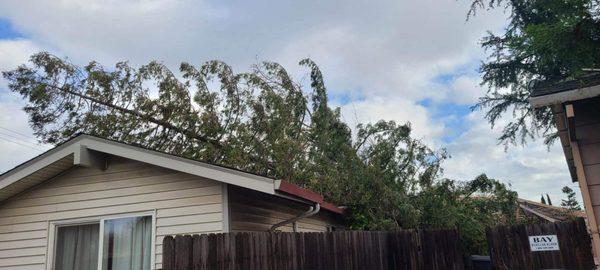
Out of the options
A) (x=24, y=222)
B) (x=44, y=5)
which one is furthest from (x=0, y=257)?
(x=44, y=5)

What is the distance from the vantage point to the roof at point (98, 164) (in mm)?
6242

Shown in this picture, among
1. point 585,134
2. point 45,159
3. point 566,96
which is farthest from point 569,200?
point 45,159

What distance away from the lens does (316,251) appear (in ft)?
21.5

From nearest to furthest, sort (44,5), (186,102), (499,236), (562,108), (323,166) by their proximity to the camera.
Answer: (562,108) → (499,236) → (323,166) → (44,5) → (186,102)

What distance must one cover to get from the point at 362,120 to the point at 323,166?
2.03m

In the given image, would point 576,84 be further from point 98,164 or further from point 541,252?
point 98,164

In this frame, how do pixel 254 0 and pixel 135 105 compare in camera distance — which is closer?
pixel 254 0

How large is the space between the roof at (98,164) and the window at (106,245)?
0.90m

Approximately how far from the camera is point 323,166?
43.2 feet

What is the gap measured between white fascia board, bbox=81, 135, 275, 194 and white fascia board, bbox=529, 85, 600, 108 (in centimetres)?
320

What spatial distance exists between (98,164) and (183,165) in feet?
5.61

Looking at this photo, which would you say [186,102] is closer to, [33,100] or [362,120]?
[33,100]

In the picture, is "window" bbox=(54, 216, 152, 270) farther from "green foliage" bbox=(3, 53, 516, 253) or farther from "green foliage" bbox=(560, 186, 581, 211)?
"green foliage" bbox=(560, 186, 581, 211)

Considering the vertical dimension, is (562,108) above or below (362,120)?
below
